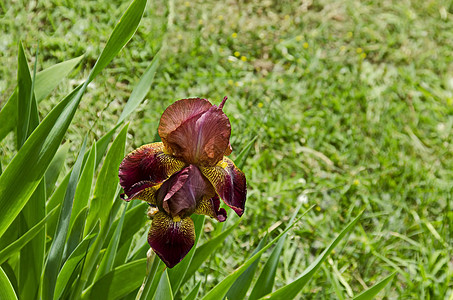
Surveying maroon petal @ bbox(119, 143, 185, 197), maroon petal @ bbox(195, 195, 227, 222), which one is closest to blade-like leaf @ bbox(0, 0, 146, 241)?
maroon petal @ bbox(119, 143, 185, 197)

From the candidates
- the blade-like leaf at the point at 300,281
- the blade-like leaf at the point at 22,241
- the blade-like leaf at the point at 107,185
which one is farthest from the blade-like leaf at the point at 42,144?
the blade-like leaf at the point at 300,281

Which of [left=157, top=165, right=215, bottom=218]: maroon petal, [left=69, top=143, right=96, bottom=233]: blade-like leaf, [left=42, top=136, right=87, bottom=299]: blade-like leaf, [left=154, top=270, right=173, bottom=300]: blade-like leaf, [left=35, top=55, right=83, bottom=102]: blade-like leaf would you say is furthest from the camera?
[left=35, top=55, right=83, bottom=102]: blade-like leaf

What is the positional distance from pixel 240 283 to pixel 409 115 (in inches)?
80.8

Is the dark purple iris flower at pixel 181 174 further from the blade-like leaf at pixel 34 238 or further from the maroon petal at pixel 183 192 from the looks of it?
the blade-like leaf at pixel 34 238

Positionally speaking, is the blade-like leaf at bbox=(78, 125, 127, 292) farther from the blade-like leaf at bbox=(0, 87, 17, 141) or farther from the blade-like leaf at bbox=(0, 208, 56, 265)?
the blade-like leaf at bbox=(0, 87, 17, 141)

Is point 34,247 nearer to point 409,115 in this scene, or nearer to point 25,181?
point 25,181

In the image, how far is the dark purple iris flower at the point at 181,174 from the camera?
90cm

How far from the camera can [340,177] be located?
8.82 ft

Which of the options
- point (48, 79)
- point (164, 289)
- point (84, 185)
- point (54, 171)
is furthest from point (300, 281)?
point (48, 79)

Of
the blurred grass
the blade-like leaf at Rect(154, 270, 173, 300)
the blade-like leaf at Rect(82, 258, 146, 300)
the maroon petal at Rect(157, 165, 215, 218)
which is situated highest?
the maroon petal at Rect(157, 165, 215, 218)

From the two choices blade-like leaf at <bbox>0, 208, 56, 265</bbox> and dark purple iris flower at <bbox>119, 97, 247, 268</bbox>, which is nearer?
dark purple iris flower at <bbox>119, 97, 247, 268</bbox>

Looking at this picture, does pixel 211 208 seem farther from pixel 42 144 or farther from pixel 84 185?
pixel 84 185

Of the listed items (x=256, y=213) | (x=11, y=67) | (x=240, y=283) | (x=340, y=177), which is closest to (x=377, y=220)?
(x=340, y=177)

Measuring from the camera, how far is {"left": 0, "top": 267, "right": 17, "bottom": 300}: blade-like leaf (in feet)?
3.65
